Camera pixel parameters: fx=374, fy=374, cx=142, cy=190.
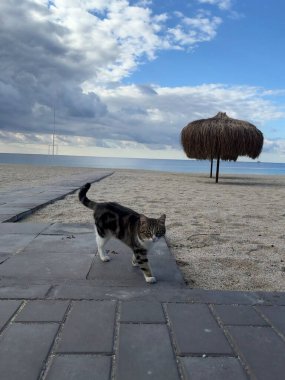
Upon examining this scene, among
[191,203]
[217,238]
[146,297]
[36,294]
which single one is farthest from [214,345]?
[191,203]

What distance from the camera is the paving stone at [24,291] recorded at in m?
2.72

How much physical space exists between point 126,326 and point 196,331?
43 centimetres

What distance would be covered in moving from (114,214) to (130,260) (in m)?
0.53

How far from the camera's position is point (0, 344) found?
6.64 ft

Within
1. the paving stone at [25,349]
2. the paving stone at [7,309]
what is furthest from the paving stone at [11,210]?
the paving stone at [25,349]

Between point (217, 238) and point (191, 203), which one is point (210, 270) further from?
point (191, 203)

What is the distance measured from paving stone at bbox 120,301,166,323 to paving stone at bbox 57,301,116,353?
84 mm

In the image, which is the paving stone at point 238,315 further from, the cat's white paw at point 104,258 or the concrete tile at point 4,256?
the concrete tile at point 4,256

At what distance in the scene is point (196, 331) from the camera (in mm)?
2264

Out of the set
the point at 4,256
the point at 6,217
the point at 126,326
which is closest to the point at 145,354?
the point at 126,326

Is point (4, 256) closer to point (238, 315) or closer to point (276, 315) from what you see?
point (238, 315)

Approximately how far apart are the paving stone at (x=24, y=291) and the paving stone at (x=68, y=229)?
6.60 ft

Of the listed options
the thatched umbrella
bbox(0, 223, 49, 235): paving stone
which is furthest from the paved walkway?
the thatched umbrella

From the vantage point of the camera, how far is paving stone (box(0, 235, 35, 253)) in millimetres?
4068
